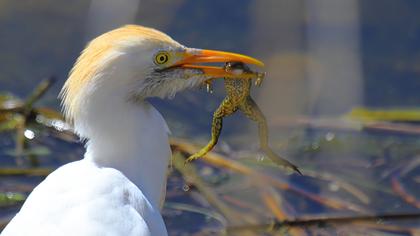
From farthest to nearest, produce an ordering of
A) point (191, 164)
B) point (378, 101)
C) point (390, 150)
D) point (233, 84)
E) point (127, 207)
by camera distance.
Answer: point (378, 101) → point (390, 150) → point (191, 164) → point (233, 84) → point (127, 207)

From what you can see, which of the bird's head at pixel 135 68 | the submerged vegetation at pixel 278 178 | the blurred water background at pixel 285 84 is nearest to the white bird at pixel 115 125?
the bird's head at pixel 135 68

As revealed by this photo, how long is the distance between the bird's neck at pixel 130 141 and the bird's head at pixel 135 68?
0.14ft

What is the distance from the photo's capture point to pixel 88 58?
3.25 m

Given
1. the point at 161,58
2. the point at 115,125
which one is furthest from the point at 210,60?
the point at 115,125

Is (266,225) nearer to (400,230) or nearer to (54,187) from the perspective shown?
(400,230)

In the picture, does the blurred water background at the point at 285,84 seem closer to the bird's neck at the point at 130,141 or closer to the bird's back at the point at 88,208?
the bird's neck at the point at 130,141

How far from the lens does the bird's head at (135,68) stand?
3.23m

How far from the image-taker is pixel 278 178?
202 inches

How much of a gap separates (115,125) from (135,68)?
190 millimetres

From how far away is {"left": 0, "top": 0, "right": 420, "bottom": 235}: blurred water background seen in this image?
5141 millimetres

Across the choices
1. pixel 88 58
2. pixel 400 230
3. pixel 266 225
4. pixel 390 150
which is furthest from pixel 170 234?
pixel 88 58

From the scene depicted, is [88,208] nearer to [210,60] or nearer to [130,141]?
[130,141]

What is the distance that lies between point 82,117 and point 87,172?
6.8 inches

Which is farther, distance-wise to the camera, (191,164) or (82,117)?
(191,164)
